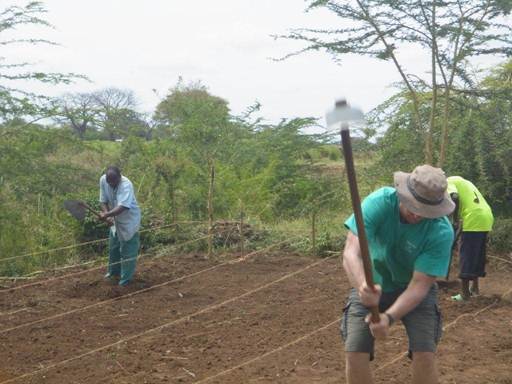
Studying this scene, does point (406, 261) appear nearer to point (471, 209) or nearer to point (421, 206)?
point (421, 206)

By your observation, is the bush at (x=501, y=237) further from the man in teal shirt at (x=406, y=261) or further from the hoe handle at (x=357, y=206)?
the hoe handle at (x=357, y=206)

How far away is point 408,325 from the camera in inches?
134

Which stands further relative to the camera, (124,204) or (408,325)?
(124,204)

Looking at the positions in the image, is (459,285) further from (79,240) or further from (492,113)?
(79,240)

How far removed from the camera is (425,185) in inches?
122

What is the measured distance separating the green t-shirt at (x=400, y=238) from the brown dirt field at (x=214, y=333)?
4.69 feet

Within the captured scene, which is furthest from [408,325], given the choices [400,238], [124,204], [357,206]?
[124,204]

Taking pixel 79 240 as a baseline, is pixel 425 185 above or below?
above

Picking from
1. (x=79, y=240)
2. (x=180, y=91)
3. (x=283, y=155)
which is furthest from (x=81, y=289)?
(x=283, y=155)

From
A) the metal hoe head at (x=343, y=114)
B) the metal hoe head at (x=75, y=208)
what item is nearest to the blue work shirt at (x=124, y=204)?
the metal hoe head at (x=75, y=208)

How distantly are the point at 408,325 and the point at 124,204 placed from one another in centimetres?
445

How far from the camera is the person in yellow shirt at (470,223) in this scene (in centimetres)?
627

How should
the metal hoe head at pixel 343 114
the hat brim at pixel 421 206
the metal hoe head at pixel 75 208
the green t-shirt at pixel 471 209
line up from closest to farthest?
the metal hoe head at pixel 343 114 < the hat brim at pixel 421 206 < the green t-shirt at pixel 471 209 < the metal hoe head at pixel 75 208

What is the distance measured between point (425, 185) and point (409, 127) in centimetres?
766
